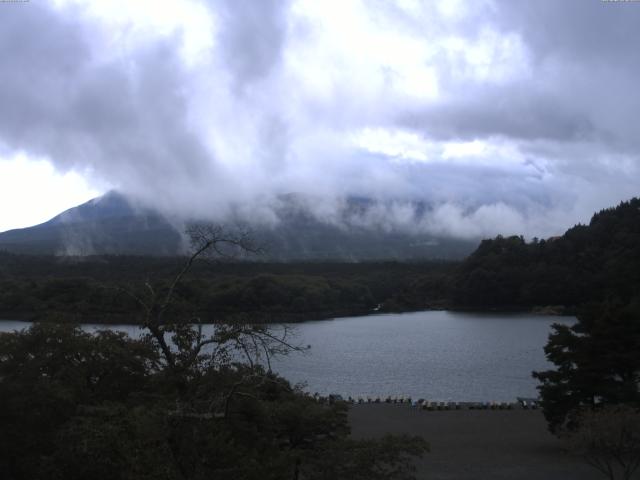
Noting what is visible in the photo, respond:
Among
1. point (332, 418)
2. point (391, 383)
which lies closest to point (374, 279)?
point (391, 383)

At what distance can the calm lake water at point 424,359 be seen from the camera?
21.8 metres

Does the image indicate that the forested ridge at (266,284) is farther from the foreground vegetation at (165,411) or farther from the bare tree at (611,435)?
the bare tree at (611,435)

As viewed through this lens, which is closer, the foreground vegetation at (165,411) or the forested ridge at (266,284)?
the foreground vegetation at (165,411)

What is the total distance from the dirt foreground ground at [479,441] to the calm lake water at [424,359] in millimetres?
2648

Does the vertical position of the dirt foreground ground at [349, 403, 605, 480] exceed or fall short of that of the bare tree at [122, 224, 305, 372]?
it falls short

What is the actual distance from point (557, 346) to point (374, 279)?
168 feet

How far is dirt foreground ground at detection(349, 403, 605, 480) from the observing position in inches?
456

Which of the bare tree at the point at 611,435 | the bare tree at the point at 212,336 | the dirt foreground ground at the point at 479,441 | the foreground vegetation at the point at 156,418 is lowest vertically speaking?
the dirt foreground ground at the point at 479,441

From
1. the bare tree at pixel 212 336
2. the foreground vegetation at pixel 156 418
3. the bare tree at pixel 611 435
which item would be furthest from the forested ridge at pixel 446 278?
the bare tree at pixel 212 336

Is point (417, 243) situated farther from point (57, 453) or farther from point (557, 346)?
point (57, 453)

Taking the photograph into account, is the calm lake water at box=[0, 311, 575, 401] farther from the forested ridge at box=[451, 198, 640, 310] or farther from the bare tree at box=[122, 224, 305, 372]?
the forested ridge at box=[451, 198, 640, 310]

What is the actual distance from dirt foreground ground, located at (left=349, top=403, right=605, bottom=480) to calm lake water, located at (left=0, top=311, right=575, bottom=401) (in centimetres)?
265

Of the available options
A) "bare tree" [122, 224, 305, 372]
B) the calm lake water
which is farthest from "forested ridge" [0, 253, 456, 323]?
"bare tree" [122, 224, 305, 372]

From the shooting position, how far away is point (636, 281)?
3472 centimetres
